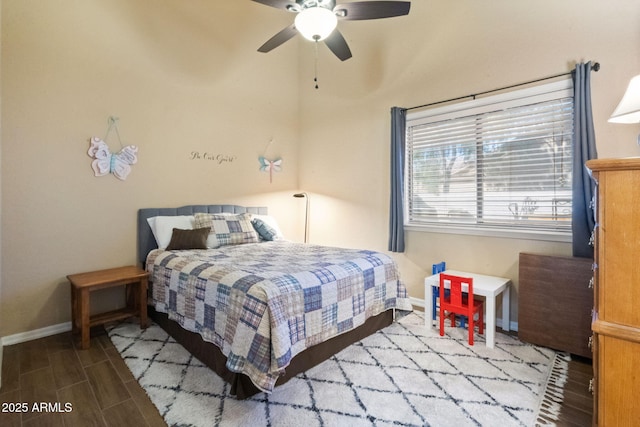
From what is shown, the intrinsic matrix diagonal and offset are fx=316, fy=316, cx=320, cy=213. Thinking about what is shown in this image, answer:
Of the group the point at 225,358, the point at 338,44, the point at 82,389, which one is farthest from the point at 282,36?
the point at 82,389

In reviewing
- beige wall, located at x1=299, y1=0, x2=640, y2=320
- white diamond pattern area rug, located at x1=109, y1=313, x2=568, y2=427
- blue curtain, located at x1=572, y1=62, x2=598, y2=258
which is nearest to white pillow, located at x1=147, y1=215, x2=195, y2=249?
white diamond pattern area rug, located at x1=109, y1=313, x2=568, y2=427

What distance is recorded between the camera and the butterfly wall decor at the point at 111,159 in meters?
2.89

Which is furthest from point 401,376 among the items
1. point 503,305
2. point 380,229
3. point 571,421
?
point 380,229

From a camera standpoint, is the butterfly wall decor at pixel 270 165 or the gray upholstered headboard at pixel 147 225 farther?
the butterfly wall decor at pixel 270 165

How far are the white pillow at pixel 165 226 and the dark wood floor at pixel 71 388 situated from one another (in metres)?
0.96

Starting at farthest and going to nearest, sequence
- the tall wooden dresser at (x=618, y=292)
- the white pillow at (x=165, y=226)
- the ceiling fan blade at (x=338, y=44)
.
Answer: the white pillow at (x=165, y=226) → the ceiling fan blade at (x=338, y=44) → the tall wooden dresser at (x=618, y=292)

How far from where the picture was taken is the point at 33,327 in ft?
8.66

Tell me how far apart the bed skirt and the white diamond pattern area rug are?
5 centimetres

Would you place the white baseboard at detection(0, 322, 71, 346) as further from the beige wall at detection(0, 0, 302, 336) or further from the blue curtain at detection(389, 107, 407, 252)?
the blue curtain at detection(389, 107, 407, 252)

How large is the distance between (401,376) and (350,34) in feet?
12.6

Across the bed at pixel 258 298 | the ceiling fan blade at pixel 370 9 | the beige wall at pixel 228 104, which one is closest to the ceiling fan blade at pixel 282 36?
the ceiling fan blade at pixel 370 9

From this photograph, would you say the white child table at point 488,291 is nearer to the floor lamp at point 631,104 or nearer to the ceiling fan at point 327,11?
the floor lamp at point 631,104

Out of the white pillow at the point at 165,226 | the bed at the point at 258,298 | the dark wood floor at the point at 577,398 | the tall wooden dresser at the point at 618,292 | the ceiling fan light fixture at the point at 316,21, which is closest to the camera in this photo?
the tall wooden dresser at the point at 618,292

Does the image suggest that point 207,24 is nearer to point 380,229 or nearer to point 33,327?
point 380,229
